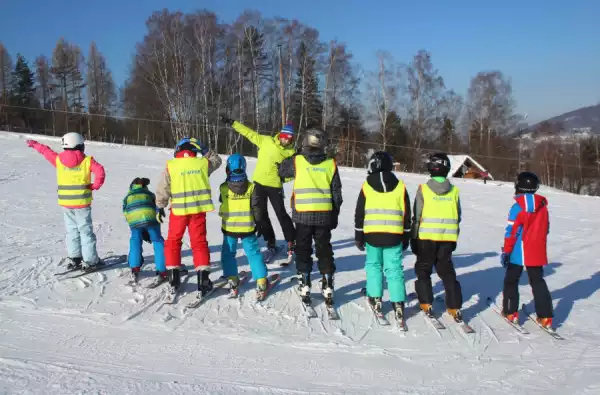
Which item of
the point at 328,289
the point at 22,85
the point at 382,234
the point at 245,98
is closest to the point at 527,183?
the point at 382,234

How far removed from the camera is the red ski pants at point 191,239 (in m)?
4.67

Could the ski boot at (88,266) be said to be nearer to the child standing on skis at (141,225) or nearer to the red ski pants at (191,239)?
the child standing on skis at (141,225)

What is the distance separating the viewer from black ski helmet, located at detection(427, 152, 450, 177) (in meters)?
4.57

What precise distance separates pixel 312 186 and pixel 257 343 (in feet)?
5.32

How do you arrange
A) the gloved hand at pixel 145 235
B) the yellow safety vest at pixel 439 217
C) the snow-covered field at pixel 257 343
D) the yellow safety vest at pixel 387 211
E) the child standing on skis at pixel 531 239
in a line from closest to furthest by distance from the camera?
the snow-covered field at pixel 257 343
the yellow safety vest at pixel 387 211
the yellow safety vest at pixel 439 217
the child standing on skis at pixel 531 239
the gloved hand at pixel 145 235

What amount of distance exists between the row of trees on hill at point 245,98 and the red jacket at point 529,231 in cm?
2041

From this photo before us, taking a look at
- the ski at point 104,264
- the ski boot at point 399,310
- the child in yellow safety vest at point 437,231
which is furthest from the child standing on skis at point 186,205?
the child in yellow safety vest at point 437,231

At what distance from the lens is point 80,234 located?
5387mm

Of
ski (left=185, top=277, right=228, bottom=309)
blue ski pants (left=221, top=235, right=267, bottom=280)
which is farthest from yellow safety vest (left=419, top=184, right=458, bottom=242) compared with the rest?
ski (left=185, top=277, right=228, bottom=309)

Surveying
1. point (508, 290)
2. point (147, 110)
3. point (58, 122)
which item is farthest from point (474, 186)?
point (58, 122)

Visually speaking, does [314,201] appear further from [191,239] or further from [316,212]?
[191,239]

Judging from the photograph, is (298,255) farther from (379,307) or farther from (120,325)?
(120,325)

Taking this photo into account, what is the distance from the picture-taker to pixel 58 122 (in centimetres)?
4184

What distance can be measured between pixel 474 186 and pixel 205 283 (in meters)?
19.4
